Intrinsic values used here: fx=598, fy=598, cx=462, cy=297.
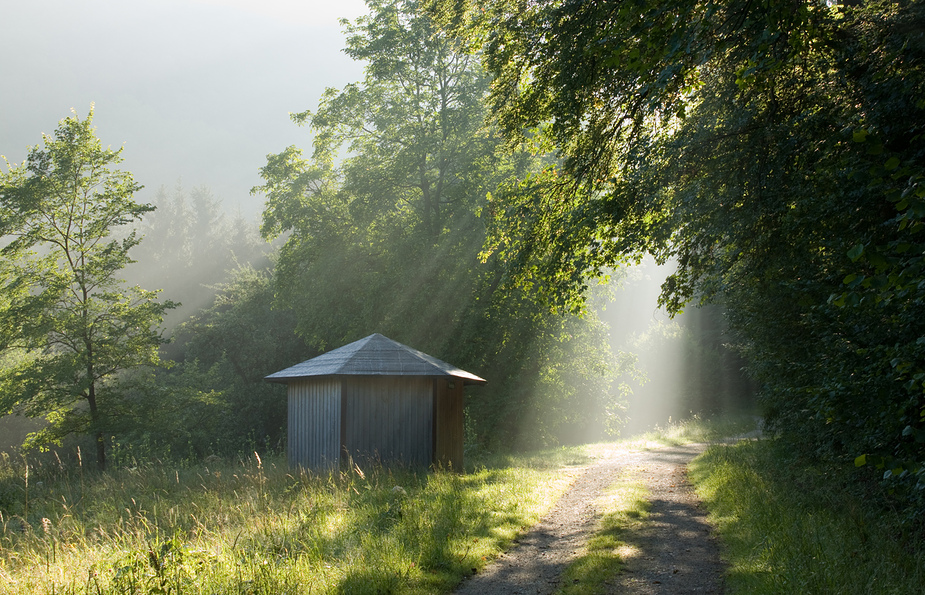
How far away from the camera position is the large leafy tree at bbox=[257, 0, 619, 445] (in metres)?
21.7

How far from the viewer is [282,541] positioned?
6.32 metres

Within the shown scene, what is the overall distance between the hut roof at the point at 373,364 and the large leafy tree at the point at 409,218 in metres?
6.09

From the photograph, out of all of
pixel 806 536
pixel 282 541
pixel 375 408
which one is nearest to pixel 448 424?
pixel 375 408

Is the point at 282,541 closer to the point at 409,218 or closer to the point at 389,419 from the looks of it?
the point at 389,419

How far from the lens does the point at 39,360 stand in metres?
19.5

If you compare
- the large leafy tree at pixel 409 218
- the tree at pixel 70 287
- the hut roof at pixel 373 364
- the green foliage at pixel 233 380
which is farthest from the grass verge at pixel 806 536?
the green foliage at pixel 233 380

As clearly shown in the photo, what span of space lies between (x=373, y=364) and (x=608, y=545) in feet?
26.5

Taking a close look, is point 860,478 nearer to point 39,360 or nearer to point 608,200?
point 608,200

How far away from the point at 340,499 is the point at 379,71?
18052mm

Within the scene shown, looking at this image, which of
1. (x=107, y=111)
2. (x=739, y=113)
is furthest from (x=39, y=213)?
(x=107, y=111)

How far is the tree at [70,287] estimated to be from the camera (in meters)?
19.4

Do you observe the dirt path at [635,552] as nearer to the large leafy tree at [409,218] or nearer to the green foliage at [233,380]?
the large leafy tree at [409,218]

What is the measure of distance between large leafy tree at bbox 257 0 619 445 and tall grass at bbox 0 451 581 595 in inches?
430

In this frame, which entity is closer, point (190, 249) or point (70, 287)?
point (70, 287)
